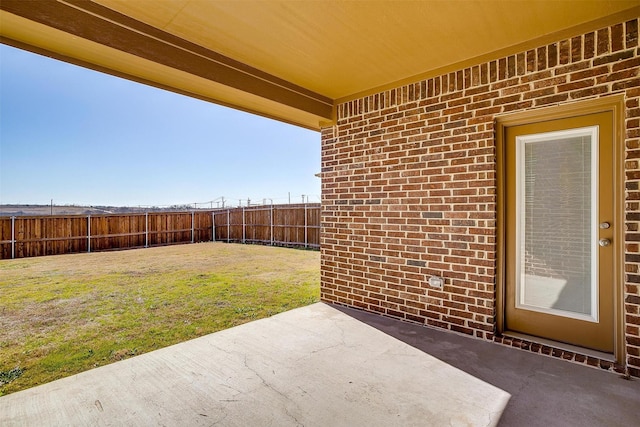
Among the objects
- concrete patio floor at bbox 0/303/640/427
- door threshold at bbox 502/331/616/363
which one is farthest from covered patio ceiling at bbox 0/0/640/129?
door threshold at bbox 502/331/616/363

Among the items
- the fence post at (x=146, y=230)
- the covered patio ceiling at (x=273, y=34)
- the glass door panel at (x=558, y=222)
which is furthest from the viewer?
the fence post at (x=146, y=230)

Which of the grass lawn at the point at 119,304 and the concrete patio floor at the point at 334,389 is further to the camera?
the grass lawn at the point at 119,304

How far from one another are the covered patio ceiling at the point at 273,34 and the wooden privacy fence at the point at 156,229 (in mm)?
8850

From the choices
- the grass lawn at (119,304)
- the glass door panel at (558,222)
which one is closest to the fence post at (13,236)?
the grass lawn at (119,304)

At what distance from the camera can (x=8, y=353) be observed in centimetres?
298

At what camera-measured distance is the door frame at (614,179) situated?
225 centimetres

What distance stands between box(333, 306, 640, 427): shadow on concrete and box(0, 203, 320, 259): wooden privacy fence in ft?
29.6

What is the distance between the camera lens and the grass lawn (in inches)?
115

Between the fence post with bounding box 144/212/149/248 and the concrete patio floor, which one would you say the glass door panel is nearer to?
the concrete patio floor

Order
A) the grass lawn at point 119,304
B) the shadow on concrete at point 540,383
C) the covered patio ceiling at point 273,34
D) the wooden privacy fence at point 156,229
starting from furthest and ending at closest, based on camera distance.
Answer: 1. the wooden privacy fence at point 156,229
2. the grass lawn at point 119,304
3. the covered patio ceiling at point 273,34
4. the shadow on concrete at point 540,383

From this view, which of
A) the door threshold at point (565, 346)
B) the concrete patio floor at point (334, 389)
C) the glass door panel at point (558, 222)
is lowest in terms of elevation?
the concrete patio floor at point (334, 389)

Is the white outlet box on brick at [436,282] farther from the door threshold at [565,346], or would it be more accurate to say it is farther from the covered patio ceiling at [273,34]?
the covered patio ceiling at [273,34]

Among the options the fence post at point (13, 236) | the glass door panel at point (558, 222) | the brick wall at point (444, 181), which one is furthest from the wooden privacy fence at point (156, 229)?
the glass door panel at point (558, 222)

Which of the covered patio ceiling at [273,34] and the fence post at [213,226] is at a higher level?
the covered patio ceiling at [273,34]
